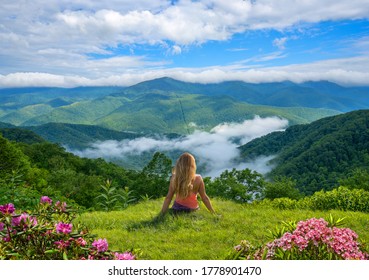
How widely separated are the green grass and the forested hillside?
81349 mm

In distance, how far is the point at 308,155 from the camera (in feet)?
387

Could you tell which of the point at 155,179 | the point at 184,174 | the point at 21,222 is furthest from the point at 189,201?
the point at 155,179

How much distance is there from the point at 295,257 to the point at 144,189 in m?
29.0

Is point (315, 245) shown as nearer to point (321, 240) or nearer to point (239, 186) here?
point (321, 240)

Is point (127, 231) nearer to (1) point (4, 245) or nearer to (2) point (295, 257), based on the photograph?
(1) point (4, 245)

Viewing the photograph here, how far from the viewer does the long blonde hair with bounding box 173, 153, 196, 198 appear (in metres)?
8.26

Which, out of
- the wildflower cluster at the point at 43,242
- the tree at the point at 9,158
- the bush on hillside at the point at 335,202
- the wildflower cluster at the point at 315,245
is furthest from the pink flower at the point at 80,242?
the tree at the point at 9,158

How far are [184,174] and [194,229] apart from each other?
1272 mm

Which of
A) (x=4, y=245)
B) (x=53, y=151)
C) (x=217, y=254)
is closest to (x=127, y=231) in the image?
(x=217, y=254)

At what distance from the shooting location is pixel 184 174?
8.34 m

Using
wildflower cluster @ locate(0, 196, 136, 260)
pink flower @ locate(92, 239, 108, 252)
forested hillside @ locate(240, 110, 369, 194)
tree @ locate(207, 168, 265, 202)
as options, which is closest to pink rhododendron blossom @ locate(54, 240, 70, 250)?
wildflower cluster @ locate(0, 196, 136, 260)

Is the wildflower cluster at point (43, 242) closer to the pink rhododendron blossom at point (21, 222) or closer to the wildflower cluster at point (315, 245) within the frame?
the pink rhododendron blossom at point (21, 222)

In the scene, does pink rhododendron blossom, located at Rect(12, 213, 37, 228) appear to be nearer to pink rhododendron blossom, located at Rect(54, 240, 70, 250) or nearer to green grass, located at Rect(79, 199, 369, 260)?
pink rhododendron blossom, located at Rect(54, 240, 70, 250)

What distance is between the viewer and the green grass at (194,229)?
655 centimetres
